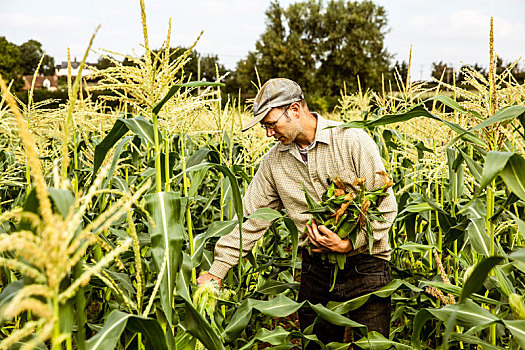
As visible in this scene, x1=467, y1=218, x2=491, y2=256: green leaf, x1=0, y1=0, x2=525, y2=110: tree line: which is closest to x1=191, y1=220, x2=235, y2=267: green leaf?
x1=467, y1=218, x2=491, y2=256: green leaf

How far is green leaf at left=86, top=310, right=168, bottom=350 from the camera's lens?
141 cm

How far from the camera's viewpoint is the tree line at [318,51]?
40.7 metres

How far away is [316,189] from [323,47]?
42249 mm

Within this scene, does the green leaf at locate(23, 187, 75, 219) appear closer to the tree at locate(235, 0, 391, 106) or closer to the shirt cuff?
the shirt cuff

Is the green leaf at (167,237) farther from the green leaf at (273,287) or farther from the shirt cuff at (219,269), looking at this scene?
the green leaf at (273,287)

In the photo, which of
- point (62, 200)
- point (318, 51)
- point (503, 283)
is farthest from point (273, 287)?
point (318, 51)

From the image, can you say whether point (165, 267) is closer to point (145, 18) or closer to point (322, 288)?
point (145, 18)

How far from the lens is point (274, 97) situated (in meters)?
2.90

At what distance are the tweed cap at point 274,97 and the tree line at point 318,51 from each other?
37104 millimetres

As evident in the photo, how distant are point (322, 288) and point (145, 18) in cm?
217

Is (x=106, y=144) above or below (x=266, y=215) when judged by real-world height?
above

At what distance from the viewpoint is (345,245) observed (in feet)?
8.95

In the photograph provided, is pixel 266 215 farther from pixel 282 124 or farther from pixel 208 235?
pixel 282 124

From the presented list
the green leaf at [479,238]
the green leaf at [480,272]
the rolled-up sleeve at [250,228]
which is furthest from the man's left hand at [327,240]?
the green leaf at [480,272]
